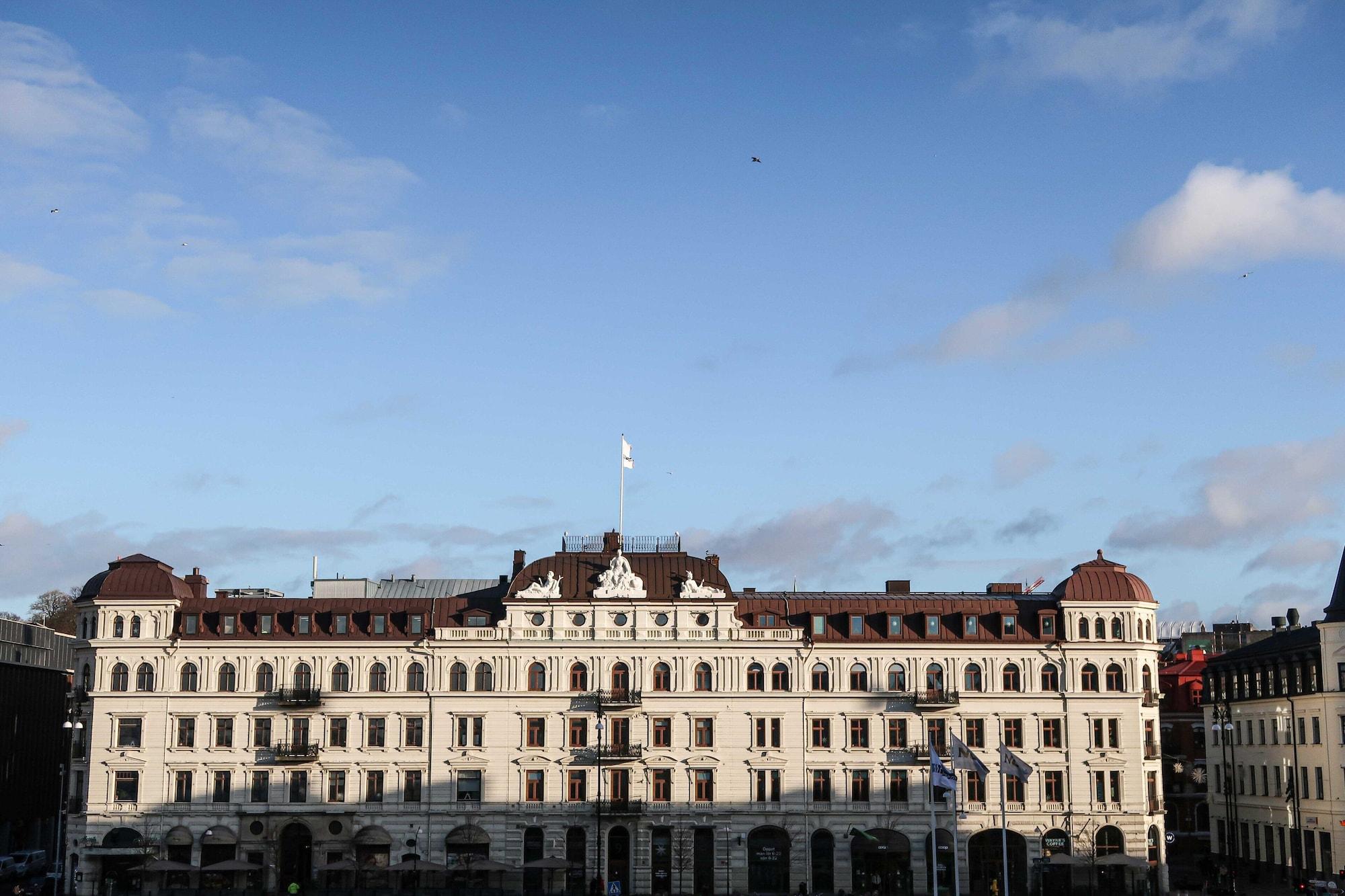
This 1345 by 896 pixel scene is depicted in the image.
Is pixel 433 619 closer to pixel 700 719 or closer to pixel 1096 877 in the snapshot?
pixel 700 719

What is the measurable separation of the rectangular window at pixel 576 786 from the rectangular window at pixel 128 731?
88.7 feet

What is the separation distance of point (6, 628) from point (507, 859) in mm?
63517

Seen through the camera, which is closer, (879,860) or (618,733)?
(879,860)

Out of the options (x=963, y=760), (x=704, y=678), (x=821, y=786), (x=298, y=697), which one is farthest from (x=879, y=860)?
(x=298, y=697)

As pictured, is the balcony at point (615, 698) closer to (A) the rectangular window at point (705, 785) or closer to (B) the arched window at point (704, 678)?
(B) the arched window at point (704, 678)

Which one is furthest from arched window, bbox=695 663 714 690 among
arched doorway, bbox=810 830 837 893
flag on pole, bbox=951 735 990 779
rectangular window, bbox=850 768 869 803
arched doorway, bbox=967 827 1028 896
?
flag on pole, bbox=951 735 990 779

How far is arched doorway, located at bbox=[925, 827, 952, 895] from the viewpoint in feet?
287

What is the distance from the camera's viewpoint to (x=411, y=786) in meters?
89.6

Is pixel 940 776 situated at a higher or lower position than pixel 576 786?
higher

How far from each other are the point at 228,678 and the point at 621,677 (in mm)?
24922

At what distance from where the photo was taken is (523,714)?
296 ft

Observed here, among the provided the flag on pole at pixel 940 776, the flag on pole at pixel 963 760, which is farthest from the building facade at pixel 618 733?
the flag on pole at pixel 963 760

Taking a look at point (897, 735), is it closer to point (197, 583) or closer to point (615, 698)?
point (615, 698)

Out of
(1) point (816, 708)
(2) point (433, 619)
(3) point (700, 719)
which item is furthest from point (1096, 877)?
(2) point (433, 619)
